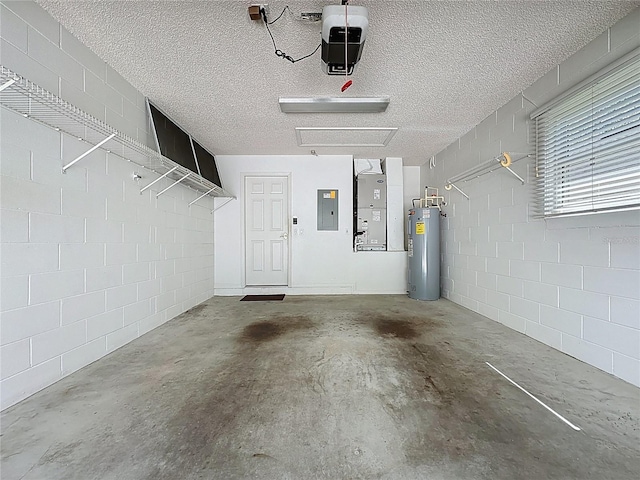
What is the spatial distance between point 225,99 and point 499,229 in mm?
3362

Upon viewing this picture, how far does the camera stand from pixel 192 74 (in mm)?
2643

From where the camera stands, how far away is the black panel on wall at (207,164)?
14.5 feet

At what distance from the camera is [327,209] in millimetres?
Result: 5367

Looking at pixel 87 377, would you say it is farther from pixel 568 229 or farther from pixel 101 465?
pixel 568 229

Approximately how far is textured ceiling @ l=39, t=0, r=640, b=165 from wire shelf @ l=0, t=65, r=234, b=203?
0.71 meters

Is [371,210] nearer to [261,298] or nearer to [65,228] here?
[261,298]

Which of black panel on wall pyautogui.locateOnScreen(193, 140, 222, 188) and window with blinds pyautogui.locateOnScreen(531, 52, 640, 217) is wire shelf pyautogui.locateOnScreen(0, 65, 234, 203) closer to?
black panel on wall pyautogui.locateOnScreen(193, 140, 222, 188)

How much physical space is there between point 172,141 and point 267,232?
2.29 metres

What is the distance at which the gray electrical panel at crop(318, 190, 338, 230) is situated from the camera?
536 centimetres

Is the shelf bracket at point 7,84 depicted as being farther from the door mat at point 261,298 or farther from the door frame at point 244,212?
the door frame at point 244,212

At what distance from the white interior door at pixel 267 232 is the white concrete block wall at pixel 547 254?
9.62ft

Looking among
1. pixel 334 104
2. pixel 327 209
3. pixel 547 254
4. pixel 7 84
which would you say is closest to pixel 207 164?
pixel 327 209

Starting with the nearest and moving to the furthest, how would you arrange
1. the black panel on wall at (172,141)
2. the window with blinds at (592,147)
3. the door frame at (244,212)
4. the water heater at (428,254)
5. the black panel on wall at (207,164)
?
1. the window with blinds at (592,147)
2. the black panel on wall at (172,141)
3. the black panel on wall at (207,164)
4. the water heater at (428,254)
5. the door frame at (244,212)

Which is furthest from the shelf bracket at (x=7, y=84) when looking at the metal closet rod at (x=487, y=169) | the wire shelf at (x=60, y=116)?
the metal closet rod at (x=487, y=169)
